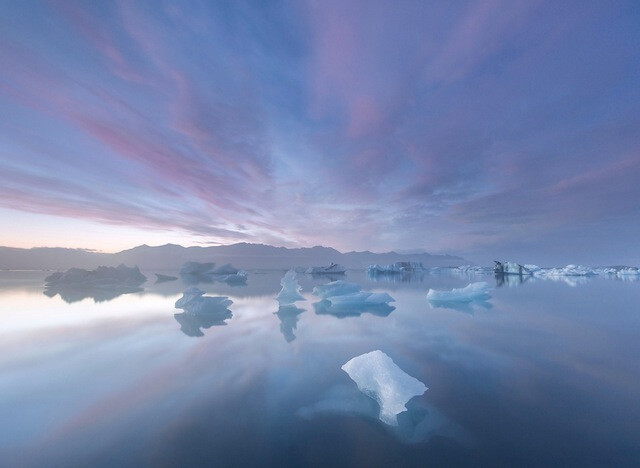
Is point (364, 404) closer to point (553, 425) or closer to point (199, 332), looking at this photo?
point (553, 425)

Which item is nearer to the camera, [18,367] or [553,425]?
[553,425]

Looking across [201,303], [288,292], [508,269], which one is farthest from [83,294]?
[508,269]

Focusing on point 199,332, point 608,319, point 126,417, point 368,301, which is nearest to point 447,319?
point 368,301

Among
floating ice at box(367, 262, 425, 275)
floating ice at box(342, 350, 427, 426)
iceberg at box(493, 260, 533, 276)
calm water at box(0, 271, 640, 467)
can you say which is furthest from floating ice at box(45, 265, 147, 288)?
iceberg at box(493, 260, 533, 276)

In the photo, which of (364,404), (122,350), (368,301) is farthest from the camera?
(368,301)

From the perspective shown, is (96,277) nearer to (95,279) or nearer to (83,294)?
(95,279)

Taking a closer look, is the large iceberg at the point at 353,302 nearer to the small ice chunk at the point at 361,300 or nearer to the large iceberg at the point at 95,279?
the small ice chunk at the point at 361,300

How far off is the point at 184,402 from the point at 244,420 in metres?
1.16

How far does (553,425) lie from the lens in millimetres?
3236

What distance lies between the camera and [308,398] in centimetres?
404

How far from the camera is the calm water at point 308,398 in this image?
283 cm

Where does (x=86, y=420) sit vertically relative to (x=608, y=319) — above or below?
below

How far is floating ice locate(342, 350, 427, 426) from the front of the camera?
3480mm

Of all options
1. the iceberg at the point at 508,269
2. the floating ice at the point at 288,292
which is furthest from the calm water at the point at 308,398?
the iceberg at the point at 508,269
